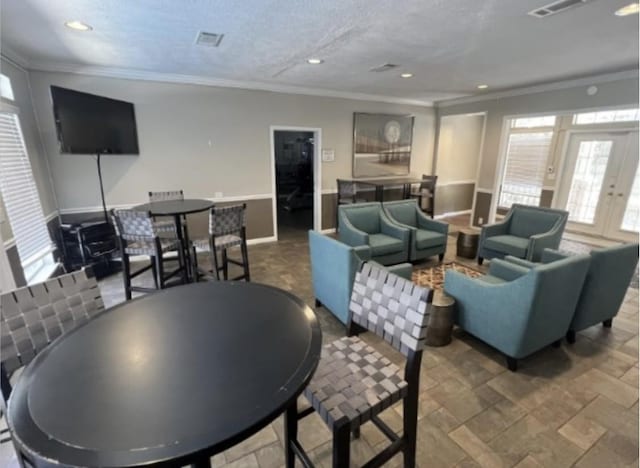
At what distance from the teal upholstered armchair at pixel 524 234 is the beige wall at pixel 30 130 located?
18.3 feet

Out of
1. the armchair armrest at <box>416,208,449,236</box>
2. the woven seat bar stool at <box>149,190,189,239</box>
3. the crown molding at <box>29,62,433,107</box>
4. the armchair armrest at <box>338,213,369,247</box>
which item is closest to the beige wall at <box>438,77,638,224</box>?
the crown molding at <box>29,62,433,107</box>

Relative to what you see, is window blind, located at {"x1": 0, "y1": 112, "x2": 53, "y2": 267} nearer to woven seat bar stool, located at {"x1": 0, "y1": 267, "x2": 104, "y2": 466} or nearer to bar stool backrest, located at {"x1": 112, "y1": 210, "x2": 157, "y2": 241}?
bar stool backrest, located at {"x1": 112, "y1": 210, "x2": 157, "y2": 241}

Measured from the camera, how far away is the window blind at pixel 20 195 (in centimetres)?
287

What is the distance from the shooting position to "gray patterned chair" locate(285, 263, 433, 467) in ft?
4.09

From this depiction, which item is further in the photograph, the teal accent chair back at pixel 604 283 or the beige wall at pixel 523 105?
the beige wall at pixel 523 105

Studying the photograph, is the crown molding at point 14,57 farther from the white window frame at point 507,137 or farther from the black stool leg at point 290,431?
the white window frame at point 507,137

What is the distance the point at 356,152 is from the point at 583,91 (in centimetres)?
363

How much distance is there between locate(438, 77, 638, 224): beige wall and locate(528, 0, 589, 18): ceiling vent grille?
9.90 feet

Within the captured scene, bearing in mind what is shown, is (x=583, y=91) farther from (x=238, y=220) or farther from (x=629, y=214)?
(x=238, y=220)

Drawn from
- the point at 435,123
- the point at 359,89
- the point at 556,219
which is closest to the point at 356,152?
the point at 359,89

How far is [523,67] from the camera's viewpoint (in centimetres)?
392

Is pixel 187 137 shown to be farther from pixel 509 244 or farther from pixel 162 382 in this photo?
pixel 509 244

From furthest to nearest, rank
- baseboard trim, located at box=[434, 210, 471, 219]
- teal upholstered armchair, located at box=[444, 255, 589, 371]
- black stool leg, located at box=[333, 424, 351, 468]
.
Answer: baseboard trim, located at box=[434, 210, 471, 219], teal upholstered armchair, located at box=[444, 255, 589, 371], black stool leg, located at box=[333, 424, 351, 468]

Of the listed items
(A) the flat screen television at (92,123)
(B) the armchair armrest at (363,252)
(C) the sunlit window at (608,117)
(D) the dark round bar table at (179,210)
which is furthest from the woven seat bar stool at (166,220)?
(C) the sunlit window at (608,117)
